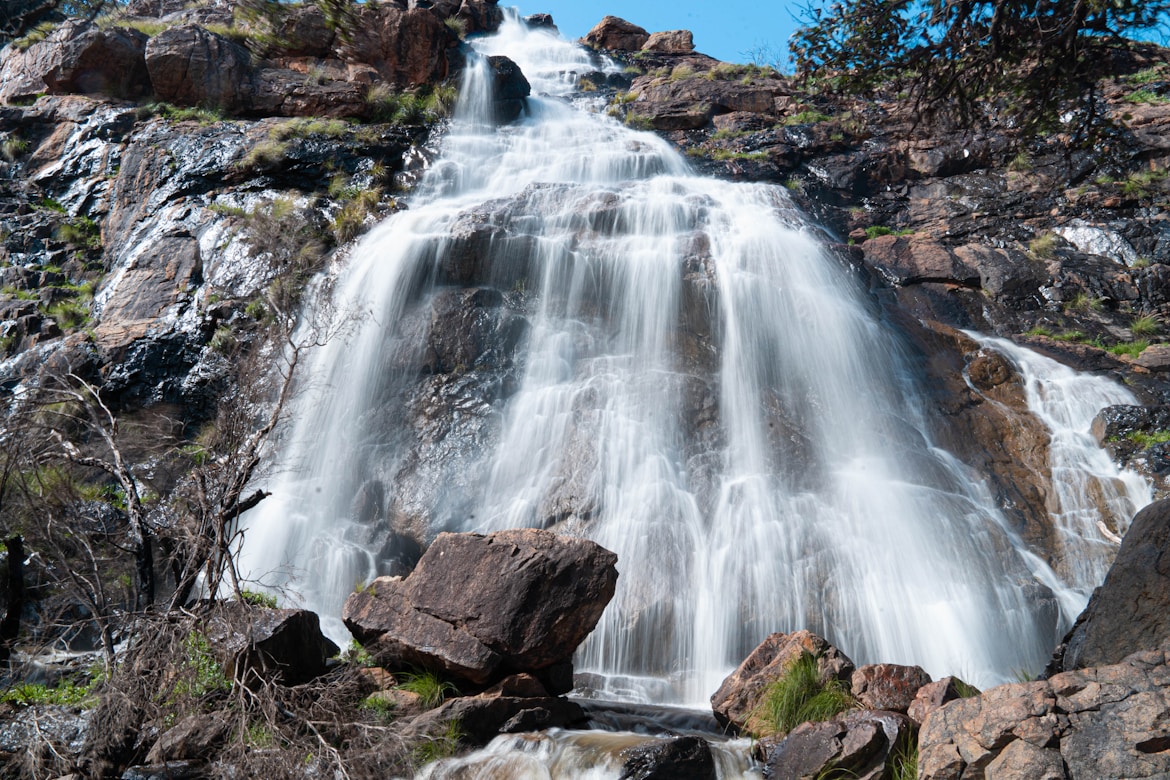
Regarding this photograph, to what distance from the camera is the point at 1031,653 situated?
27.9ft

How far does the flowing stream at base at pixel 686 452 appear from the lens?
8.75 metres

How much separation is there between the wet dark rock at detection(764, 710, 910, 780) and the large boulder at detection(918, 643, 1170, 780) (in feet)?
1.63

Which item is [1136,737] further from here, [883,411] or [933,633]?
[883,411]

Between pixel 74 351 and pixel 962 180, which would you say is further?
pixel 962 180

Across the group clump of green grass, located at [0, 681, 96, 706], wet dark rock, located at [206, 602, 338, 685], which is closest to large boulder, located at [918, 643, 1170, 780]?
wet dark rock, located at [206, 602, 338, 685]

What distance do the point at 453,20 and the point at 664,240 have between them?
18.8m

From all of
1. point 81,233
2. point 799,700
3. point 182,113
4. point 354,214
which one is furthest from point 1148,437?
point 182,113

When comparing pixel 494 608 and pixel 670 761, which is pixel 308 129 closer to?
pixel 494 608

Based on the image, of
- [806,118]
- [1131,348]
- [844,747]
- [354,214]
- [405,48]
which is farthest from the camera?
[806,118]

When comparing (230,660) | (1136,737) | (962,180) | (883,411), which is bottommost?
(230,660)

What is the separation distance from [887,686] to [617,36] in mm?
28832

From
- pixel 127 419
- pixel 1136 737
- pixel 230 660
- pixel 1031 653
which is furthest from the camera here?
pixel 127 419

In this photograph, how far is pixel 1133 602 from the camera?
17.7ft

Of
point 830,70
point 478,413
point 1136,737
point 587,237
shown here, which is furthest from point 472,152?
point 1136,737
